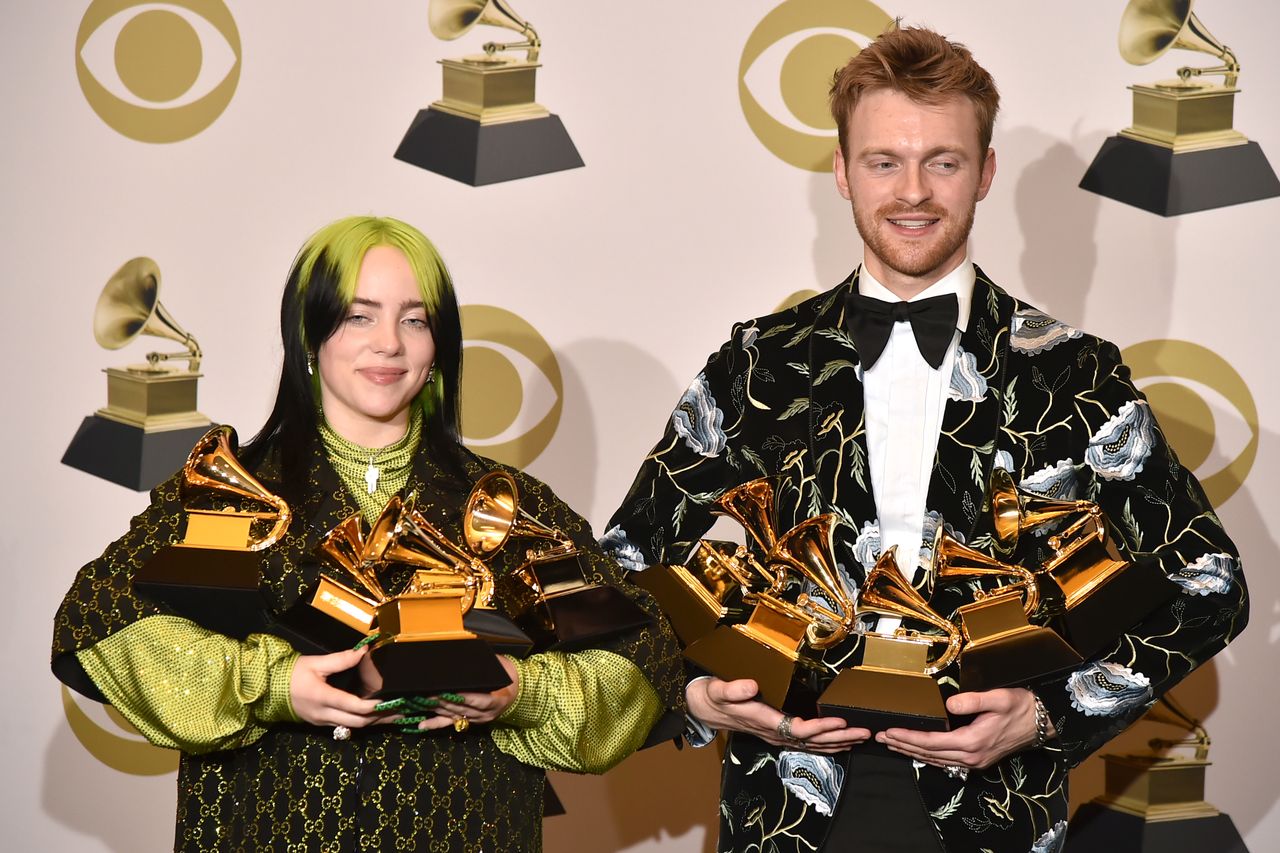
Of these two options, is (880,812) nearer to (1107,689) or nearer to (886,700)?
(886,700)

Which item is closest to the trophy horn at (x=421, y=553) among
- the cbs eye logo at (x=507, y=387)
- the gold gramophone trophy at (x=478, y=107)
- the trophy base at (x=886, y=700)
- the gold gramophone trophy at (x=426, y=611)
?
the gold gramophone trophy at (x=426, y=611)

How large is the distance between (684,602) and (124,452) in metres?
1.41

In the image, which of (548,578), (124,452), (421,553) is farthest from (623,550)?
(124,452)

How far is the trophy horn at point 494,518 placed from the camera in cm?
186

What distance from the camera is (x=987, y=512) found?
78.5 inches

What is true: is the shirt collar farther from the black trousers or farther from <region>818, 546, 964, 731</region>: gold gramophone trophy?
the black trousers

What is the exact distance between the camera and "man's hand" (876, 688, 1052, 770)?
6.12ft

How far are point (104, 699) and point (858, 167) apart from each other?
3.92ft

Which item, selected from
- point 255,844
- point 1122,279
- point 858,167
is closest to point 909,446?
point 858,167

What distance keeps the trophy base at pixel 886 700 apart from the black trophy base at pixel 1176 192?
157 cm

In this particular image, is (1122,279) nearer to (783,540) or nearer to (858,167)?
(858,167)

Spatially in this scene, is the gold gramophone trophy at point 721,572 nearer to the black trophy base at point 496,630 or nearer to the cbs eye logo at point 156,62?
the black trophy base at point 496,630

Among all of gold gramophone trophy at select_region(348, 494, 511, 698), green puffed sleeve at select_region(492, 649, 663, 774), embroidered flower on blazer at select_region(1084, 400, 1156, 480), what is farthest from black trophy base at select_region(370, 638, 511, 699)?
embroidered flower on blazer at select_region(1084, 400, 1156, 480)

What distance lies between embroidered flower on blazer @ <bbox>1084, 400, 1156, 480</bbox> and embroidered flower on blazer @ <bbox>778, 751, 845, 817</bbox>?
530 millimetres
